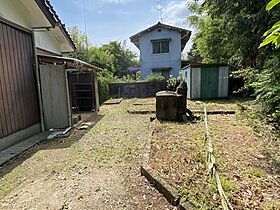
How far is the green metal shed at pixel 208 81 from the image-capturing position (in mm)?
11945

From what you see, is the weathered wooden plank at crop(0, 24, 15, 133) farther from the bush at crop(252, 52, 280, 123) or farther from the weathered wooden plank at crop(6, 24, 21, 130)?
the bush at crop(252, 52, 280, 123)

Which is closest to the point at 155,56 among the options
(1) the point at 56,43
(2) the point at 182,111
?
(1) the point at 56,43

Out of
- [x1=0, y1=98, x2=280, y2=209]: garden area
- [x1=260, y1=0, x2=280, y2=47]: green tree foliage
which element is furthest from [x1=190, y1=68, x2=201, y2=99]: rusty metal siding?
[x1=260, y1=0, x2=280, y2=47]: green tree foliage

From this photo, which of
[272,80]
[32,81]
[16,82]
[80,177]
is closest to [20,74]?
→ [16,82]

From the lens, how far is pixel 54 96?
20.9 ft

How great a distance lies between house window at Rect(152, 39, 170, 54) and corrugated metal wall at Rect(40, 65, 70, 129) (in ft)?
49.4

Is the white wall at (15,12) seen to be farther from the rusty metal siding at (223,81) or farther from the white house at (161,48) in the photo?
the white house at (161,48)

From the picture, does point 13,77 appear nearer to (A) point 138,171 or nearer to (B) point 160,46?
(A) point 138,171

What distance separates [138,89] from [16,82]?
11.3 metres

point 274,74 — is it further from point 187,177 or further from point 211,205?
point 211,205

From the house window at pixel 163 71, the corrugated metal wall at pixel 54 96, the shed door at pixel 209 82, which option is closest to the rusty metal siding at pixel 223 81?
the shed door at pixel 209 82

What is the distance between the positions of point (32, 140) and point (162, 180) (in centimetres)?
421

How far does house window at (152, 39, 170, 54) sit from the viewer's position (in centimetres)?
1996

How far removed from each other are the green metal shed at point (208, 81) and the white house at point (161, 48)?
7995mm
